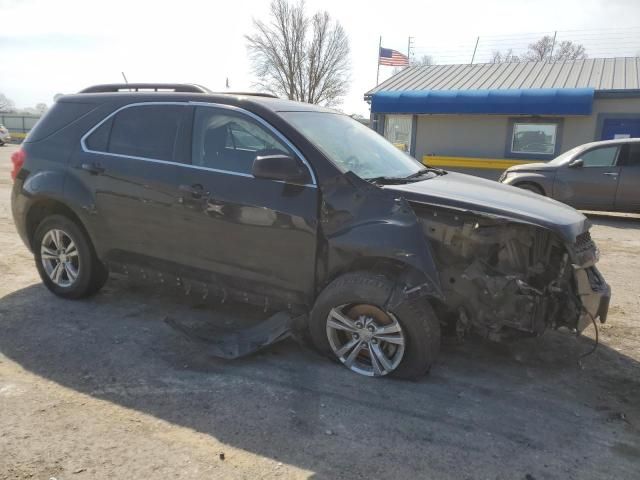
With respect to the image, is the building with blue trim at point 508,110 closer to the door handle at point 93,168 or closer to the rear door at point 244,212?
the rear door at point 244,212

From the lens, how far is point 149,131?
169 inches

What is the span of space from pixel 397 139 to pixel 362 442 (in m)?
17.3

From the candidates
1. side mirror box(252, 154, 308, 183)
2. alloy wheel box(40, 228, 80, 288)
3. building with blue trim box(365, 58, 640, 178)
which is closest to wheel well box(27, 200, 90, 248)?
alloy wheel box(40, 228, 80, 288)

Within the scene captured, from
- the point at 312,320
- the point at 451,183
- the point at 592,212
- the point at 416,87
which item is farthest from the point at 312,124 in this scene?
the point at 416,87

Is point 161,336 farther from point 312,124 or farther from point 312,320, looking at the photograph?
point 312,124

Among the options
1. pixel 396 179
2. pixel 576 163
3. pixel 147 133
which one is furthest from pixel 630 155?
pixel 147 133

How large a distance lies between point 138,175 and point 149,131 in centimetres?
39

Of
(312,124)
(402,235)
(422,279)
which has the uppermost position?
(312,124)

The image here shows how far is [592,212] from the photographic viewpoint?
1185 cm

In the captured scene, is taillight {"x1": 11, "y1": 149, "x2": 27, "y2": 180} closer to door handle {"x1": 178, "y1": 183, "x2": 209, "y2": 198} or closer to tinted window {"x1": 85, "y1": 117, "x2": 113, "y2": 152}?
tinted window {"x1": 85, "y1": 117, "x2": 113, "y2": 152}

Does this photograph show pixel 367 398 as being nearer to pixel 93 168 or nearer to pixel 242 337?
pixel 242 337

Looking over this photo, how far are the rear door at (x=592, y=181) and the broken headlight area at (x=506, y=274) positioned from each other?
25.1 feet

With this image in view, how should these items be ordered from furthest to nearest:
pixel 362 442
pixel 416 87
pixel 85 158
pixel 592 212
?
pixel 416 87, pixel 592 212, pixel 85 158, pixel 362 442

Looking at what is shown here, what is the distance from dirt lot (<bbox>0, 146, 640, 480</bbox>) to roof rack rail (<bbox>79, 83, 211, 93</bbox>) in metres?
1.99
